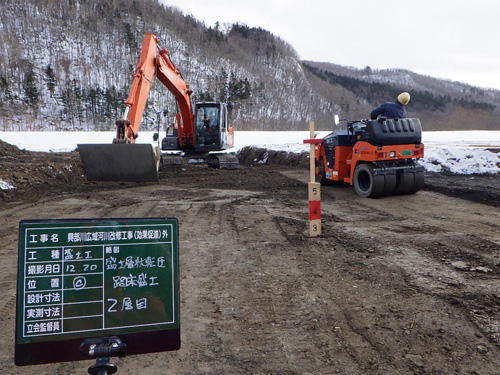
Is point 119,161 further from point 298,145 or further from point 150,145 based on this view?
point 298,145

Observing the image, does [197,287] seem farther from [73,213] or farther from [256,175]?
[256,175]

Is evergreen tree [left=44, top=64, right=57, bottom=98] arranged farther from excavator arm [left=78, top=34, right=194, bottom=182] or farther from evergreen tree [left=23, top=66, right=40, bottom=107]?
excavator arm [left=78, top=34, right=194, bottom=182]

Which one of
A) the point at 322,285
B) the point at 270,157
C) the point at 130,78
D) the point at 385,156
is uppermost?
the point at 130,78

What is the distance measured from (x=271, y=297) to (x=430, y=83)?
15467 centimetres

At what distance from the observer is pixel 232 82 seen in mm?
70688

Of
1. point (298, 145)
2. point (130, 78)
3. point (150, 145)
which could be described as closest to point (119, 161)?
point (150, 145)

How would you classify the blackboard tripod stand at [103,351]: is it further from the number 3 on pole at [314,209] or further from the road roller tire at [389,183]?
the road roller tire at [389,183]

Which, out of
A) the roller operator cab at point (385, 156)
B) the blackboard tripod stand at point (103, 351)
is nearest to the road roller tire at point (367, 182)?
the roller operator cab at point (385, 156)

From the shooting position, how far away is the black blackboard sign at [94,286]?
196cm

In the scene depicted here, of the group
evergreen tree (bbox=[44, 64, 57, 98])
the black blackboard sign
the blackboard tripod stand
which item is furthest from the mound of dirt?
evergreen tree (bbox=[44, 64, 57, 98])

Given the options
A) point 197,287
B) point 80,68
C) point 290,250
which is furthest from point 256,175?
point 80,68

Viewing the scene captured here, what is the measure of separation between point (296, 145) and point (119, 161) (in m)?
15.1

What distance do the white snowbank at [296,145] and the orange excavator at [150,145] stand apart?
2.34 m

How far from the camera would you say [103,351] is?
195 centimetres
